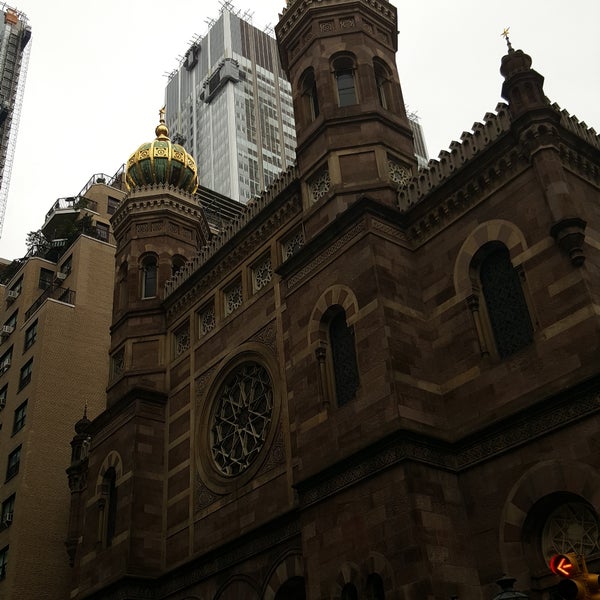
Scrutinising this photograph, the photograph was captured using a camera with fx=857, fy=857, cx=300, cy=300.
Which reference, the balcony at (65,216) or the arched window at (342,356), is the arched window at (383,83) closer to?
the arched window at (342,356)

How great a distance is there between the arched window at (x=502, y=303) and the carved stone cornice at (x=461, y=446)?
1.52m

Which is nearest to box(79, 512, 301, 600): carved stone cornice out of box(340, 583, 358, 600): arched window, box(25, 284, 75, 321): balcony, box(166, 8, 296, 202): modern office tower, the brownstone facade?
the brownstone facade

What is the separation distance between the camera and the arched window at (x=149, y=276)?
26.6m

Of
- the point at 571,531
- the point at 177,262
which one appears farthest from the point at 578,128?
the point at 177,262

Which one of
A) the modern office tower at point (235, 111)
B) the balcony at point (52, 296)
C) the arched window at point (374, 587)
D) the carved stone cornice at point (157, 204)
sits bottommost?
the arched window at point (374, 587)

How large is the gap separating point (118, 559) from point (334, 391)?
8.11 meters

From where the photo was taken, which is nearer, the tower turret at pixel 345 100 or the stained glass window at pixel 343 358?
the stained glass window at pixel 343 358

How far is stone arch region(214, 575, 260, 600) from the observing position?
1808 centimetres

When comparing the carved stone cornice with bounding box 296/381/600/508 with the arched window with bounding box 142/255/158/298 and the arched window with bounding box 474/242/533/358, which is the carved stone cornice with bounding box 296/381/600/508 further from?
the arched window with bounding box 142/255/158/298

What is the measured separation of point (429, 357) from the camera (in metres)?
16.5

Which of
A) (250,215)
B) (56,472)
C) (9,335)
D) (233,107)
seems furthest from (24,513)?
(233,107)

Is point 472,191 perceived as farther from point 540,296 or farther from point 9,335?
point 9,335

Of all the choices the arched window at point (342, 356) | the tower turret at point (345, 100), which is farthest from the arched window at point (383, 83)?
the arched window at point (342, 356)

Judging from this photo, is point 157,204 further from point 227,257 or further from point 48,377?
point 48,377
